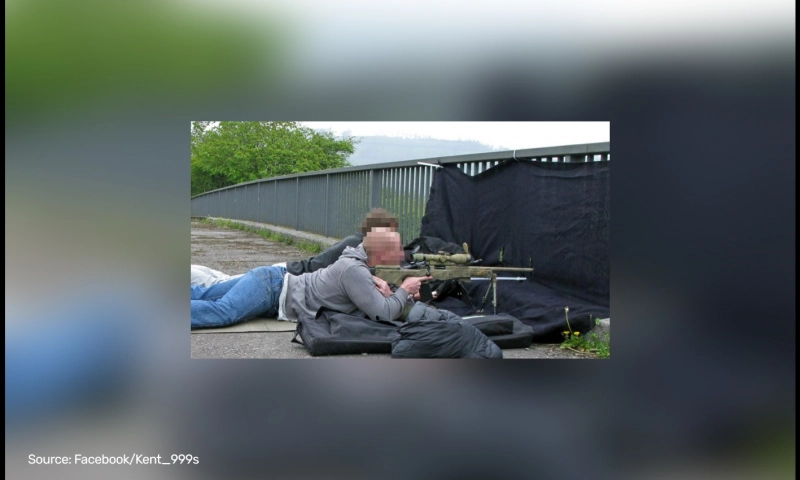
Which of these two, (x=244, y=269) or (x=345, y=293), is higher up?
(x=244, y=269)

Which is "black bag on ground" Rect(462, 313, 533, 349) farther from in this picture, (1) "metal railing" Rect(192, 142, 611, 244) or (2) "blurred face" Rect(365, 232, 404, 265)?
(1) "metal railing" Rect(192, 142, 611, 244)

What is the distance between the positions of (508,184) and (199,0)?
9.83 feet

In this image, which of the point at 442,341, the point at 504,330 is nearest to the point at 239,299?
the point at 442,341

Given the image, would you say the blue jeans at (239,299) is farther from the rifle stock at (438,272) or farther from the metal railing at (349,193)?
the rifle stock at (438,272)

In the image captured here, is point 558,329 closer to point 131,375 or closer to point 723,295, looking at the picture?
point 723,295

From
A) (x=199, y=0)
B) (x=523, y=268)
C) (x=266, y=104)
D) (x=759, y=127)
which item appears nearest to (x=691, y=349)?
(x=759, y=127)

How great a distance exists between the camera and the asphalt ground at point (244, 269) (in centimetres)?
386

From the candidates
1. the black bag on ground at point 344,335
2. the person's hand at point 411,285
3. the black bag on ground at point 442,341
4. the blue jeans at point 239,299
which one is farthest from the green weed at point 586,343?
the blue jeans at point 239,299

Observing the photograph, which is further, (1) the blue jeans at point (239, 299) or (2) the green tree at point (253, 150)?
(1) the blue jeans at point (239, 299)

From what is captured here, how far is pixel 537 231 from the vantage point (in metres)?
5.33

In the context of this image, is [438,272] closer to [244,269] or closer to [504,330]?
[504,330]

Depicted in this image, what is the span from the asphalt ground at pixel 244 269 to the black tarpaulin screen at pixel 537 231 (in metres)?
0.29

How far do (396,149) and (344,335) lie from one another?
1273 millimetres

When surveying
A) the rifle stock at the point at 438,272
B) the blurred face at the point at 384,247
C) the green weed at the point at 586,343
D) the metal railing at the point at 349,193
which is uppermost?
the metal railing at the point at 349,193
